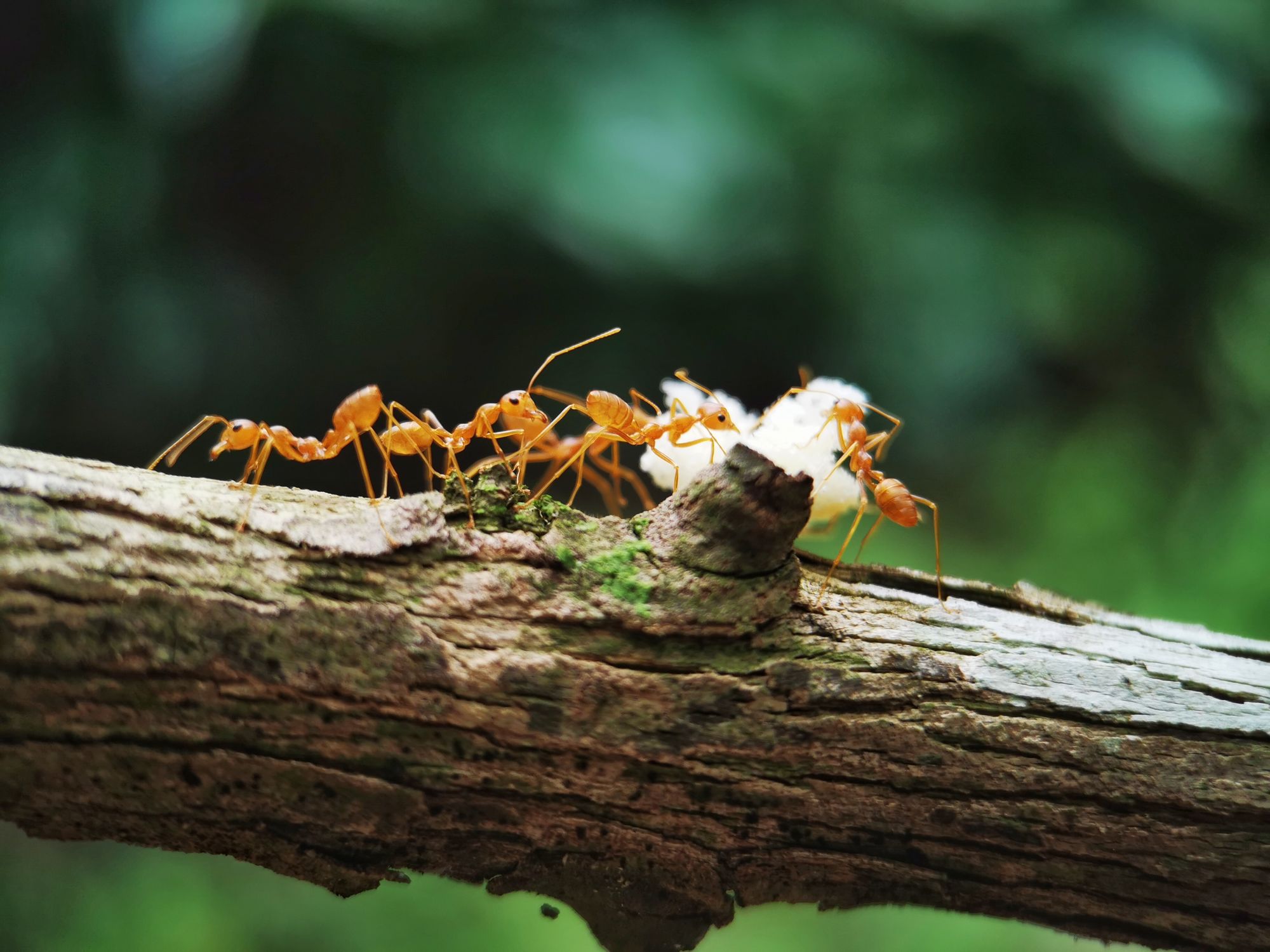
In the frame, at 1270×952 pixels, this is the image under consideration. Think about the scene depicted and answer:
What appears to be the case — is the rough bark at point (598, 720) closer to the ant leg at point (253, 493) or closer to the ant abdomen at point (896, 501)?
the ant leg at point (253, 493)

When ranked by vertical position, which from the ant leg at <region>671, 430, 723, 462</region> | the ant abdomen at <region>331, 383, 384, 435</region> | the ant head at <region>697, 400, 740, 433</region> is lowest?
the ant abdomen at <region>331, 383, 384, 435</region>

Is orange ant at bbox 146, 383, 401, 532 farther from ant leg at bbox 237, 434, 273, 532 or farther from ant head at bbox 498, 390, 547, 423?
ant head at bbox 498, 390, 547, 423

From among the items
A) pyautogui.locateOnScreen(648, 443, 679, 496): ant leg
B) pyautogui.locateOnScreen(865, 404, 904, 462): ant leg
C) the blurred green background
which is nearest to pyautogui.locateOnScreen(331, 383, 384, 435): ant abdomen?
pyautogui.locateOnScreen(648, 443, 679, 496): ant leg

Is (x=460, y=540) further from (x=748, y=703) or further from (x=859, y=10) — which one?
(x=859, y=10)

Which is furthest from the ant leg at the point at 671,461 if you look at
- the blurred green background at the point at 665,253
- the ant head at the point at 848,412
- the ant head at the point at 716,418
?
the blurred green background at the point at 665,253

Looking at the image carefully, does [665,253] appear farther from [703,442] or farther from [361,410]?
[361,410]

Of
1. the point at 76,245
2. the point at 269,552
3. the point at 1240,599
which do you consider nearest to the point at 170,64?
the point at 76,245
